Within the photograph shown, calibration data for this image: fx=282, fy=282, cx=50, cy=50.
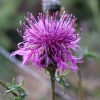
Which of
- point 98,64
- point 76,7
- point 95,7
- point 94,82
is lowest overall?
point 94,82

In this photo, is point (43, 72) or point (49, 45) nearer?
point (49, 45)

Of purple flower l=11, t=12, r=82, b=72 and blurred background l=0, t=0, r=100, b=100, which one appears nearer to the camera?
purple flower l=11, t=12, r=82, b=72

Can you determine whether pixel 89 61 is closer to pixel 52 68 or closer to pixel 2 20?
pixel 2 20

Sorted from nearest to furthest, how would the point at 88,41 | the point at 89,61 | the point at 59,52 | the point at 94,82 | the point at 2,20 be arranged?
the point at 59,52
the point at 94,82
the point at 88,41
the point at 89,61
the point at 2,20

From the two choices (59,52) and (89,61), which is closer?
(59,52)

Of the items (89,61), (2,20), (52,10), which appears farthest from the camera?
(2,20)

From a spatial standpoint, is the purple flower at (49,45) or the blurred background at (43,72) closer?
the purple flower at (49,45)

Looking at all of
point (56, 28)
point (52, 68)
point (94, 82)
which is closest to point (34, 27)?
point (56, 28)

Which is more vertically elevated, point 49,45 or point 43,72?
point 49,45
